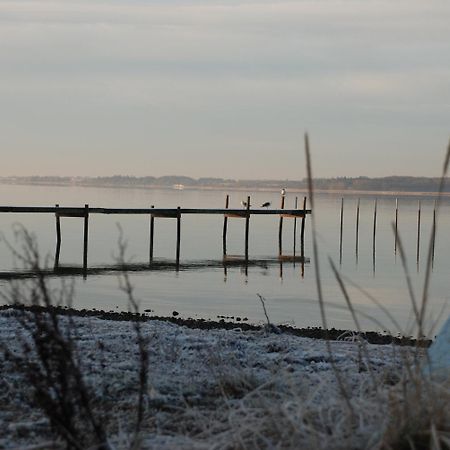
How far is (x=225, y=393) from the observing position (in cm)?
521

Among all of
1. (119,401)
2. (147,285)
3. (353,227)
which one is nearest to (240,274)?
(147,285)

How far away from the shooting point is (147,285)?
28.9 meters

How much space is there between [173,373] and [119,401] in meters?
0.82

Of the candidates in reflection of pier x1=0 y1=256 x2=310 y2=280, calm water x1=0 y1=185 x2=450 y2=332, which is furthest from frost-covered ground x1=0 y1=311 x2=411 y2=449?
reflection of pier x1=0 y1=256 x2=310 y2=280

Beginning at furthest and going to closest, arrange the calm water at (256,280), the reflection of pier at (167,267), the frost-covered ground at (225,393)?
the reflection of pier at (167,267) → the calm water at (256,280) → the frost-covered ground at (225,393)

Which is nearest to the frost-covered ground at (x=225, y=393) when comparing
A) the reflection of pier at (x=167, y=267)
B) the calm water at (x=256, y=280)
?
the calm water at (x=256, y=280)

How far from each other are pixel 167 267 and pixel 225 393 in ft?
102

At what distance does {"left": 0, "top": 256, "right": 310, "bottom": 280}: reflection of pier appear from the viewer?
3269 centimetres

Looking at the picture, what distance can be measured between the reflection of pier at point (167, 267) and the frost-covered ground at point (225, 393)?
23694 millimetres

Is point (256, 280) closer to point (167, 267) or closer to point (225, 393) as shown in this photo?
point (167, 267)

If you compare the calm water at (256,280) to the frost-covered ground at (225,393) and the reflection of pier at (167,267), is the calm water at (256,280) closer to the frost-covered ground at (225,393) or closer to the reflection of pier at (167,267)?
the frost-covered ground at (225,393)

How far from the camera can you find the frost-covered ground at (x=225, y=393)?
4.00 m

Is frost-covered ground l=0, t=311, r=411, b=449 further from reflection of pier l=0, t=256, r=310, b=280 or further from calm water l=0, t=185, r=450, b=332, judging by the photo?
reflection of pier l=0, t=256, r=310, b=280

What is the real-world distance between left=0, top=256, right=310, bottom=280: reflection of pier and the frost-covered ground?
77.7 feet
